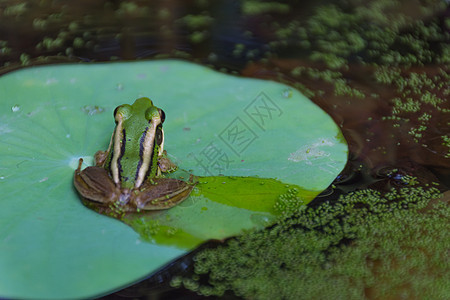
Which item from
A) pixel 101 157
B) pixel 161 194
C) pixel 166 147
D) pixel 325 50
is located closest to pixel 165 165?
pixel 166 147

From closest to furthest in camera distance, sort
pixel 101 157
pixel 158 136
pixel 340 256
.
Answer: pixel 340 256, pixel 101 157, pixel 158 136

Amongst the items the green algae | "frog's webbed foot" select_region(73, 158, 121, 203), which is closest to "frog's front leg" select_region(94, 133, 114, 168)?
"frog's webbed foot" select_region(73, 158, 121, 203)

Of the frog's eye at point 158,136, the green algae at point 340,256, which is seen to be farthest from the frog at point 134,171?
the green algae at point 340,256

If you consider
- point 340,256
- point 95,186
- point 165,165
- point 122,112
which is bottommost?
point 340,256

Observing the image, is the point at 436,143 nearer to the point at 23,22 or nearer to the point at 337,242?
the point at 337,242

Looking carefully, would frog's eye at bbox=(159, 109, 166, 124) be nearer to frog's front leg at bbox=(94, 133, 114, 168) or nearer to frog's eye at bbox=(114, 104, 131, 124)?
frog's eye at bbox=(114, 104, 131, 124)

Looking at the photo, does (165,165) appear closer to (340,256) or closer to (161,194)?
(161,194)

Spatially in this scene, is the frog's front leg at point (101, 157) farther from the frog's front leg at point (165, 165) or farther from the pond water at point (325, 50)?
the pond water at point (325, 50)
